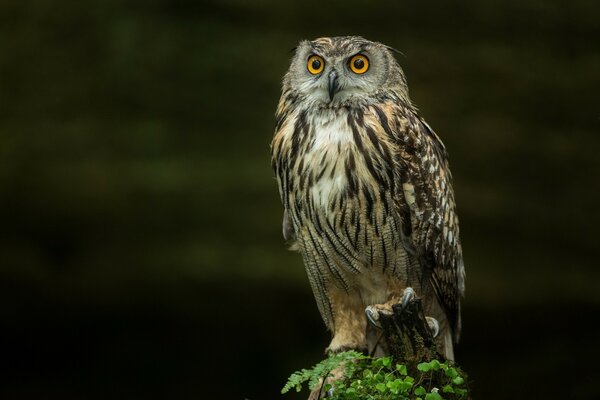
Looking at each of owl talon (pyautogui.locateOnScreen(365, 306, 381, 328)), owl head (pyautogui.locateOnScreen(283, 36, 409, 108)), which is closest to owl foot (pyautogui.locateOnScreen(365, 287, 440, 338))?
owl talon (pyautogui.locateOnScreen(365, 306, 381, 328))

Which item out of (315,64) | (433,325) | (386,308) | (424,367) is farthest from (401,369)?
(315,64)

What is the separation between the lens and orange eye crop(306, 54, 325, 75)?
3.01 m

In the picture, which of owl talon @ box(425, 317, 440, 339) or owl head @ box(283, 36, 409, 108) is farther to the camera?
owl talon @ box(425, 317, 440, 339)

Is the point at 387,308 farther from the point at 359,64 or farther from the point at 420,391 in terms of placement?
the point at 359,64

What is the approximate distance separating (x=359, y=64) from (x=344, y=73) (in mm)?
70

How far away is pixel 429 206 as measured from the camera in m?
3.06

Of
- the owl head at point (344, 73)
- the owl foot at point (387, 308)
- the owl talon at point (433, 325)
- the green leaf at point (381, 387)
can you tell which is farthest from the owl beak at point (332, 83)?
the green leaf at point (381, 387)

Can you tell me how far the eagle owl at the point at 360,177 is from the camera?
2947 millimetres

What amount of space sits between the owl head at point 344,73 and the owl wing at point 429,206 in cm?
14

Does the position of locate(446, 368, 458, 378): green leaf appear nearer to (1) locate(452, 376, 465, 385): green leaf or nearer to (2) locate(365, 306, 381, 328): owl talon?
(1) locate(452, 376, 465, 385): green leaf

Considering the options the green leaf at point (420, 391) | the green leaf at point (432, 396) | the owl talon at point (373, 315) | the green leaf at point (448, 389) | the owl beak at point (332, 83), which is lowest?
the green leaf at point (432, 396)

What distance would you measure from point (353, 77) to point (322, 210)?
0.44 metres

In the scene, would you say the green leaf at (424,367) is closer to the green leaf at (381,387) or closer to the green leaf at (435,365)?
the green leaf at (435,365)

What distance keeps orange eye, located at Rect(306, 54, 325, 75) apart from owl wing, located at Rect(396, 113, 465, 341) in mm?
307
